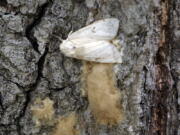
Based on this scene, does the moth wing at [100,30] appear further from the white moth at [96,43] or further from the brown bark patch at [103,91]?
the brown bark patch at [103,91]

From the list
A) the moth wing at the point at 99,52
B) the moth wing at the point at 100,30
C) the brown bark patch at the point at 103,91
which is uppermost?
the moth wing at the point at 100,30

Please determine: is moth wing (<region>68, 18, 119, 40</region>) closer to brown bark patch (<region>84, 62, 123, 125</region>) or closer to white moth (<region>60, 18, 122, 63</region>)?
white moth (<region>60, 18, 122, 63</region>)

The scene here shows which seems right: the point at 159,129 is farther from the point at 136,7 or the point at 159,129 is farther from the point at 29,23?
the point at 29,23

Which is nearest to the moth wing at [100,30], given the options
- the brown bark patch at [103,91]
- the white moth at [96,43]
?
the white moth at [96,43]

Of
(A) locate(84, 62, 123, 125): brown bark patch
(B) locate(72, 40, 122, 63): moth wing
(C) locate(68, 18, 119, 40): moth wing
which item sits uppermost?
(C) locate(68, 18, 119, 40): moth wing

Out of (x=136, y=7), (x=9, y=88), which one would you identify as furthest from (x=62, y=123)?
(x=136, y=7)

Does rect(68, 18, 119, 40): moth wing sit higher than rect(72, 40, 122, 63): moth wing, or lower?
higher

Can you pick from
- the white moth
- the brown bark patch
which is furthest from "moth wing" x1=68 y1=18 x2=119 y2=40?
the brown bark patch
